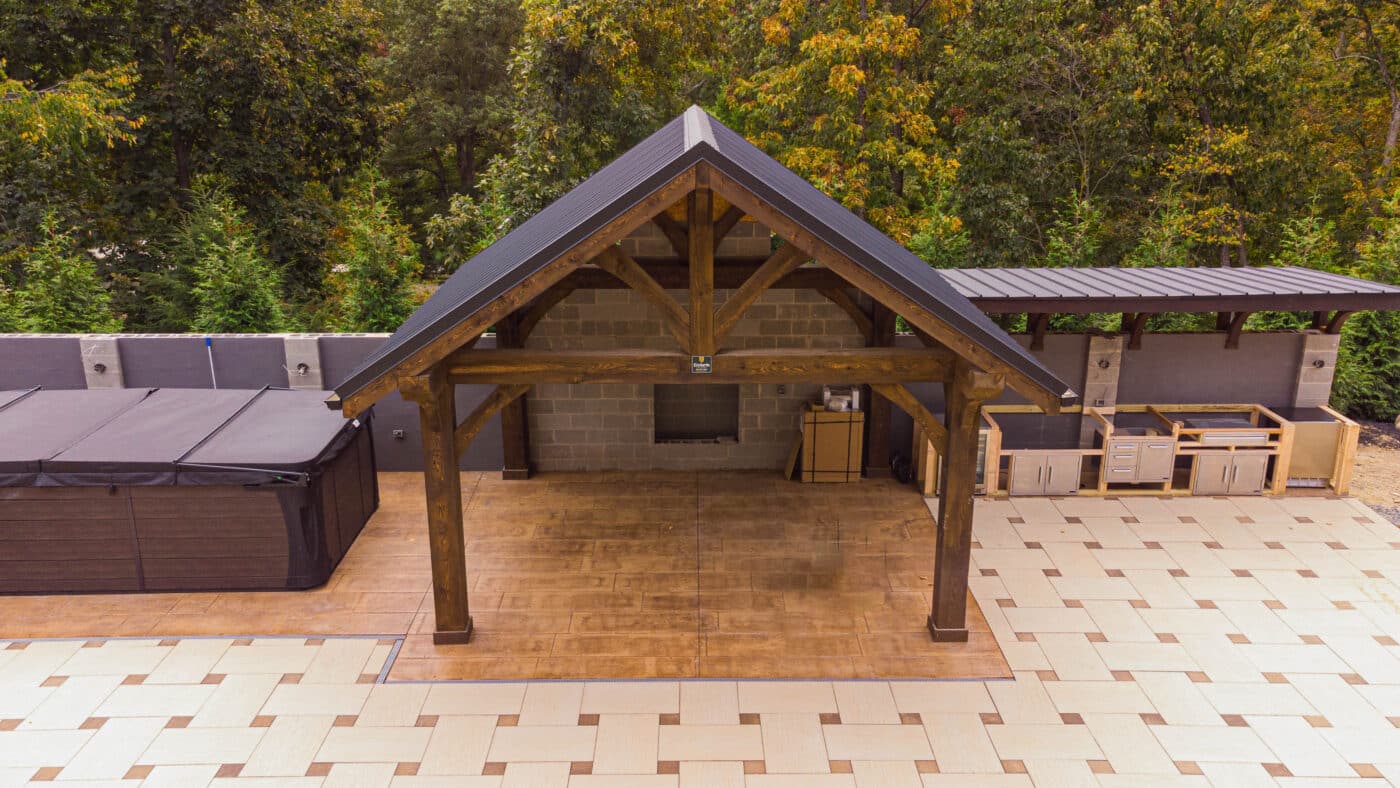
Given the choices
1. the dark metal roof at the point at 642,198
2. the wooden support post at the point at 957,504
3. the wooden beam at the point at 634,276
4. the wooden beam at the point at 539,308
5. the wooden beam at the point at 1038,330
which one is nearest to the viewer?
the dark metal roof at the point at 642,198

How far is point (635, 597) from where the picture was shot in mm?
8547

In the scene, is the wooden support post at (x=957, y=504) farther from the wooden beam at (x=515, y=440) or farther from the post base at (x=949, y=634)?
the wooden beam at (x=515, y=440)

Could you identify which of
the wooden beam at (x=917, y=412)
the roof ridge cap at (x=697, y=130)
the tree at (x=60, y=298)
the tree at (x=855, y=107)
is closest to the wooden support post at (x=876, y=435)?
the roof ridge cap at (x=697, y=130)

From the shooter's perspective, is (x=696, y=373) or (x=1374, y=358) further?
(x=1374, y=358)

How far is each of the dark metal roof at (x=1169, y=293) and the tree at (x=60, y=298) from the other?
1263 centimetres

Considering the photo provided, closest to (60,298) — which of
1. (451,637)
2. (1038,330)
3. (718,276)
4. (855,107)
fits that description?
(451,637)

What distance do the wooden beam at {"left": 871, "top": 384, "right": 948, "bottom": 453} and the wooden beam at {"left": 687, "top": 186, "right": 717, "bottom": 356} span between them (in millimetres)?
1625

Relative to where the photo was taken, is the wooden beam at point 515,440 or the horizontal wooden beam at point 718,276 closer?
the horizontal wooden beam at point 718,276

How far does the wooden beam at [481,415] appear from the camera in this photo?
24.1 feet

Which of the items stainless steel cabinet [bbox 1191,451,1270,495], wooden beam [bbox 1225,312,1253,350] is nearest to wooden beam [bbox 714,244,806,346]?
stainless steel cabinet [bbox 1191,451,1270,495]

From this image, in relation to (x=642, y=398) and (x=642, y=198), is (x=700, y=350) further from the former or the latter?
(x=642, y=398)

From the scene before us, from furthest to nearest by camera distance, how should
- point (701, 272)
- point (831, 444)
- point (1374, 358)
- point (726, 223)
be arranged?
point (1374, 358) → point (831, 444) → point (726, 223) → point (701, 272)

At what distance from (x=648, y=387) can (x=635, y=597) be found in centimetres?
338

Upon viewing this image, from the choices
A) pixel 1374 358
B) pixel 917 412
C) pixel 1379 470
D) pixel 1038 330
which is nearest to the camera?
pixel 917 412
